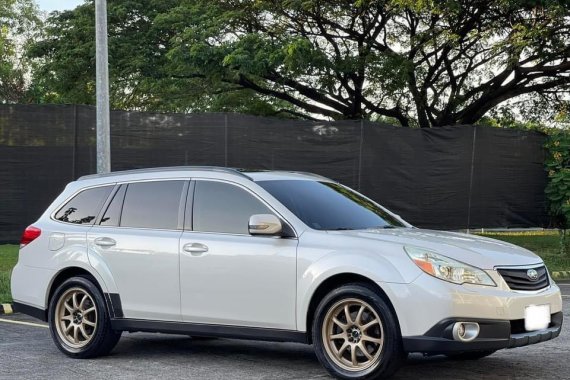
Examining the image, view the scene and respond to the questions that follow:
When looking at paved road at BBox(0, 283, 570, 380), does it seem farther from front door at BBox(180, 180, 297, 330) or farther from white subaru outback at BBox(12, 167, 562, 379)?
front door at BBox(180, 180, 297, 330)

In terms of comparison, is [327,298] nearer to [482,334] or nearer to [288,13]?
[482,334]

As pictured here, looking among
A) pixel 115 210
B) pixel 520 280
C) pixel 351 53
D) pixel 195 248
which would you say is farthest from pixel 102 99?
pixel 351 53

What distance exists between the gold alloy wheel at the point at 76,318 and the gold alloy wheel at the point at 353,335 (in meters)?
2.40

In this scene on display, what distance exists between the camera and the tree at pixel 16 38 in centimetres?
5891

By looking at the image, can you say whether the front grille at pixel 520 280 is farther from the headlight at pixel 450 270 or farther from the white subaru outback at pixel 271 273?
the headlight at pixel 450 270

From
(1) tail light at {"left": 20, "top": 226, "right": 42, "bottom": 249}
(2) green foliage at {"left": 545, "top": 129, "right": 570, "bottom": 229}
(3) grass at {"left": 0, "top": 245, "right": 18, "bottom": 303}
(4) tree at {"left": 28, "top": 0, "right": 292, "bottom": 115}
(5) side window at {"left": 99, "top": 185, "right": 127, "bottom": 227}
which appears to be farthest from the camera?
(4) tree at {"left": 28, "top": 0, "right": 292, "bottom": 115}

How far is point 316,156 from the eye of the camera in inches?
683

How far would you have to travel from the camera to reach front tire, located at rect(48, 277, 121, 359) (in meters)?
8.23

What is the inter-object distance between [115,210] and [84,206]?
44 cm

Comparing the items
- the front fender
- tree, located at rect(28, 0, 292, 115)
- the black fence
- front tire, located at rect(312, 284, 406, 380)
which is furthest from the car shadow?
tree, located at rect(28, 0, 292, 115)

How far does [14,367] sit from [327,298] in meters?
2.78

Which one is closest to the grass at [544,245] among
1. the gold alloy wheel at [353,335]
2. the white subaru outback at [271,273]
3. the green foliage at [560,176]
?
the green foliage at [560,176]

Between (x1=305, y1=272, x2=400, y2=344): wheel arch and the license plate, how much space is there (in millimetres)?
1056

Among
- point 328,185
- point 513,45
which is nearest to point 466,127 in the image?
point 513,45
